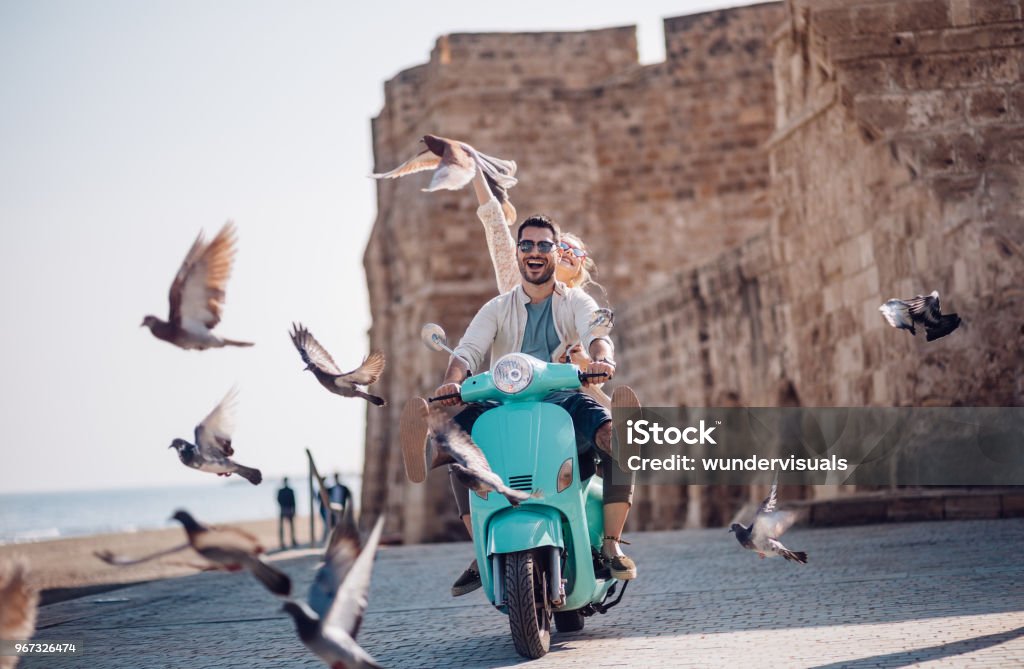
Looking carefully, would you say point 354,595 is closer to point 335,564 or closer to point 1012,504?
point 335,564

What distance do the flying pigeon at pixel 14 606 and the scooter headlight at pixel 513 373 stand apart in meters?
1.98

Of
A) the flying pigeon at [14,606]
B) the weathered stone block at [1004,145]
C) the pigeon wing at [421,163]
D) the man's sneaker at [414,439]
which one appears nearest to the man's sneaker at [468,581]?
the man's sneaker at [414,439]

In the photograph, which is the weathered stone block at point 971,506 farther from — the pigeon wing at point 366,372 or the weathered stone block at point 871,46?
the pigeon wing at point 366,372

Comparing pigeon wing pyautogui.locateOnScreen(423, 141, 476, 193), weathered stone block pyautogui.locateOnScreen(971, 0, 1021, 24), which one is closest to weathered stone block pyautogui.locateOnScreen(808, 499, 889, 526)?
weathered stone block pyautogui.locateOnScreen(971, 0, 1021, 24)

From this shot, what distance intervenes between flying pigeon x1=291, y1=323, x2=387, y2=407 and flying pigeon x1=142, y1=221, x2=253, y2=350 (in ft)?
0.79

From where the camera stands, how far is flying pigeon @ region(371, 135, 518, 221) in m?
6.76

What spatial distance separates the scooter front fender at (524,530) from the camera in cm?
585

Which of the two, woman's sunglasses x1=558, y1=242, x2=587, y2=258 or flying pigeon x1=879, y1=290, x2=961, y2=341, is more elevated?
woman's sunglasses x1=558, y1=242, x2=587, y2=258

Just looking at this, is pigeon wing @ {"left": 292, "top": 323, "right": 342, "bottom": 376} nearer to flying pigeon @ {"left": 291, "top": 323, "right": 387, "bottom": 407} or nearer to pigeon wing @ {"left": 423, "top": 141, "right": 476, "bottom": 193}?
flying pigeon @ {"left": 291, "top": 323, "right": 387, "bottom": 407}

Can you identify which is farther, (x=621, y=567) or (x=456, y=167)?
(x=456, y=167)

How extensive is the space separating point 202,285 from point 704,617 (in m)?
2.61

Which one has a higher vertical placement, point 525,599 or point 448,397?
point 448,397

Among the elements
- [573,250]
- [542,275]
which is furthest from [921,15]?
[542,275]

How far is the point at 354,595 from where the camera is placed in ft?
16.0
